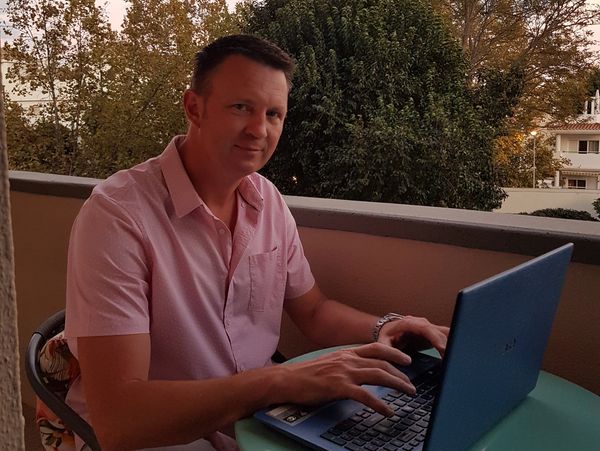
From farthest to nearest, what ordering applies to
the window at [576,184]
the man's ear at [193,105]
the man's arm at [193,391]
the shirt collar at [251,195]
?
the window at [576,184] < the shirt collar at [251,195] < the man's ear at [193,105] < the man's arm at [193,391]

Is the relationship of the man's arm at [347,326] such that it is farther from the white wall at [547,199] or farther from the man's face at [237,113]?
the white wall at [547,199]

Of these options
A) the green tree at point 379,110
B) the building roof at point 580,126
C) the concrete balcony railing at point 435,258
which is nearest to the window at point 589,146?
the building roof at point 580,126

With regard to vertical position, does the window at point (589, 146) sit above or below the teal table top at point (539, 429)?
above

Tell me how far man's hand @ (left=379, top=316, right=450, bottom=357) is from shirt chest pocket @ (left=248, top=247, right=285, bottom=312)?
0.29m

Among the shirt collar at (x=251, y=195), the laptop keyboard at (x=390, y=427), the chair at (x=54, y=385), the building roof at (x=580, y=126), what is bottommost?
the chair at (x=54, y=385)

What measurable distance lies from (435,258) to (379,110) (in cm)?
594

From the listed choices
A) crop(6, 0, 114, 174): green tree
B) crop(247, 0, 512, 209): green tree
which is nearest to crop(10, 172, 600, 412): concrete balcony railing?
crop(247, 0, 512, 209): green tree

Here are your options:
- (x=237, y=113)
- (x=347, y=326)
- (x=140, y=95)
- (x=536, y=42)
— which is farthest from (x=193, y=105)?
(x=140, y=95)

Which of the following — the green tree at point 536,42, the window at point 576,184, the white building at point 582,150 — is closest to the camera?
the white building at point 582,150

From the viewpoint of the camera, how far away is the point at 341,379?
1061 millimetres

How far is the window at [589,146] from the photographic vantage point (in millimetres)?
4531

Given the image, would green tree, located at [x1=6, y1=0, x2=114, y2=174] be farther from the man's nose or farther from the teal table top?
the teal table top

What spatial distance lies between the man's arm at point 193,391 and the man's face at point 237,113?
0.47m

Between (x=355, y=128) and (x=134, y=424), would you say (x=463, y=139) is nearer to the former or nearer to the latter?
(x=355, y=128)
